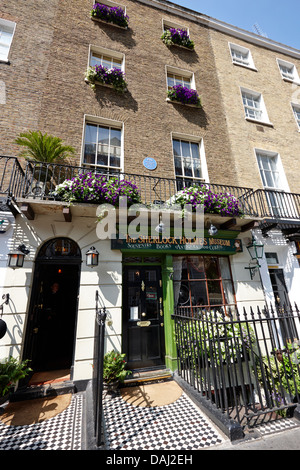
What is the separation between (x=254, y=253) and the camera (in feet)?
24.3

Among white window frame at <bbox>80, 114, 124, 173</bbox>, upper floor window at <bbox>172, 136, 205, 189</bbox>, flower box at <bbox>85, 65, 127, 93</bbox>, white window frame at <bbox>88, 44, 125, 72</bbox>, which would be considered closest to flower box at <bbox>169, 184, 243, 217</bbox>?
upper floor window at <bbox>172, 136, 205, 189</bbox>

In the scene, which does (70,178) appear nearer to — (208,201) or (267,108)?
(208,201)

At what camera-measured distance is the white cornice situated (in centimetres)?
1085

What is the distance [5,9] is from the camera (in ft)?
26.3

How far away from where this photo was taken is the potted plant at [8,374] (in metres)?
4.10

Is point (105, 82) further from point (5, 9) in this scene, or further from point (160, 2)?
point (160, 2)

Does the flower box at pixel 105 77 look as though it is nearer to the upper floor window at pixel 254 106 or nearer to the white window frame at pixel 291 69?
the upper floor window at pixel 254 106

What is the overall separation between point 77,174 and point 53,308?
4.67m

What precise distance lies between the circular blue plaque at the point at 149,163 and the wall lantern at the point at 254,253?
14.4ft

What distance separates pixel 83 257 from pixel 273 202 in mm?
8255

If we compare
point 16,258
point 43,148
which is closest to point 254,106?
point 43,148

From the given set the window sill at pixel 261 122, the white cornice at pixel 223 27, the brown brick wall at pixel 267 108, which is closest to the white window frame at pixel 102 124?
the brown brick wall at pixel 267 108

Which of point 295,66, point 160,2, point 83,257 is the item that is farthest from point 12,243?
point 295,66

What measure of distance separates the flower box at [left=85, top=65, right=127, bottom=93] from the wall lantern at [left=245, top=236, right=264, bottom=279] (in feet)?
25.1
